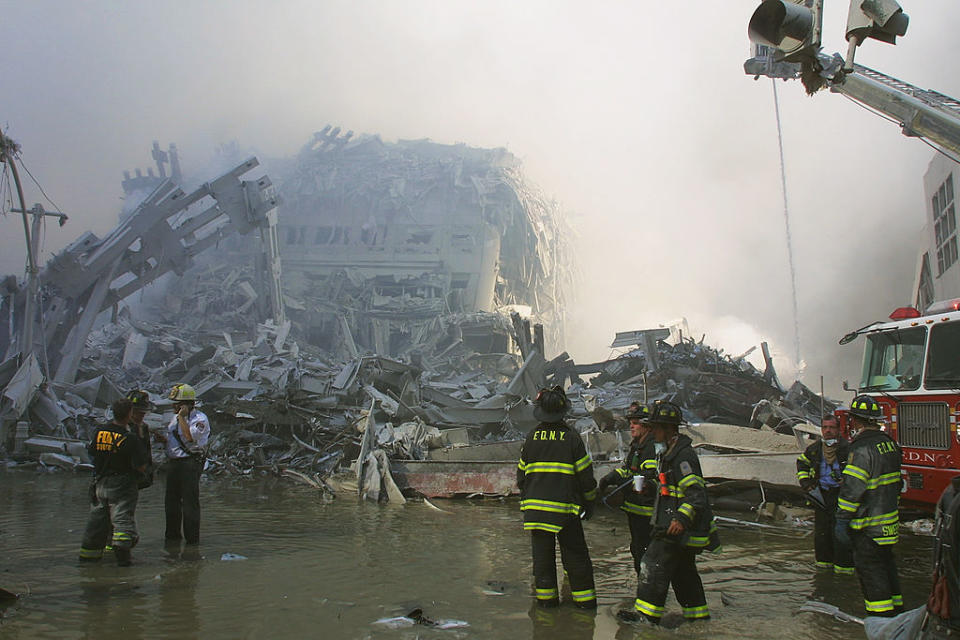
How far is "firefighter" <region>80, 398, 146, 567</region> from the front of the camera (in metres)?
5.31

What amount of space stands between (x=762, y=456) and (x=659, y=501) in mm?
5090

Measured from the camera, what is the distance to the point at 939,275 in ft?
59.0

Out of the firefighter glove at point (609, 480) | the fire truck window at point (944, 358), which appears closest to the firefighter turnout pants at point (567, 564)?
the firefighter glove at point (609, 480)

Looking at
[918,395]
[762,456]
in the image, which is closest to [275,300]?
[762,456]

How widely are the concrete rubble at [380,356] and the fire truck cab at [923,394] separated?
2244mm

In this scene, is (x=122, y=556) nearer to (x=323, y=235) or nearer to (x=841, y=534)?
(x=841, y=534)

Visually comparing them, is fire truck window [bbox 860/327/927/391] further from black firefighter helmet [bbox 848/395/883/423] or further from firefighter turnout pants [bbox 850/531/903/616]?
firefighter turnout pants [bbox 850/531/903/616]

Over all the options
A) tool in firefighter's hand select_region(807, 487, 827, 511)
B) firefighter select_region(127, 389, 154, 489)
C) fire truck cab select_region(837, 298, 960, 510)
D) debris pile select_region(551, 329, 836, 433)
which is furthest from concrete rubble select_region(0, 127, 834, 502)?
firefighter select_region(127, 389, 154, 489)

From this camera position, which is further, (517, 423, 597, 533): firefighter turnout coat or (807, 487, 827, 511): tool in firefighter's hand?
(807, 487, 827, 511): tool in firefighter's hand

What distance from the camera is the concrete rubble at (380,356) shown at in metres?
11.8

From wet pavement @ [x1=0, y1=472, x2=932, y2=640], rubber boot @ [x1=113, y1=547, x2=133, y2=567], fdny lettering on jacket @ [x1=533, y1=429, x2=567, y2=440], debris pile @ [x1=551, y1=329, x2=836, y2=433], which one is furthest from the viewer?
debris pile @ [x1=551, y1=329, x2=836, y2=433]

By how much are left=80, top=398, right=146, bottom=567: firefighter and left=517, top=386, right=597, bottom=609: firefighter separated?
11.0ft

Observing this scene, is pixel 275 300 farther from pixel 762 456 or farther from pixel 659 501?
pixel 659 501

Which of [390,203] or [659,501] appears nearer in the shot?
[659,501]
